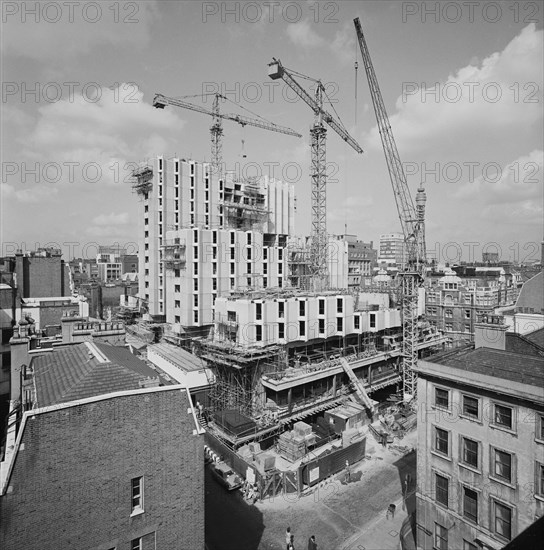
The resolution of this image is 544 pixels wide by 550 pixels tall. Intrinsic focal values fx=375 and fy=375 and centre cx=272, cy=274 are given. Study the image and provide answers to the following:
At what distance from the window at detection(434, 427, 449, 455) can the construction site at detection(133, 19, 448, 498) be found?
10.4m

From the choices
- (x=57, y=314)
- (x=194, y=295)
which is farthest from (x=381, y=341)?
(x=57, y=314)

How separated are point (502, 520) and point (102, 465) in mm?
19971

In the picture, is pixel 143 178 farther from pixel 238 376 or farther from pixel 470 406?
pixel 470 406

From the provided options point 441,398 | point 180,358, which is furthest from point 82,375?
point 180,358

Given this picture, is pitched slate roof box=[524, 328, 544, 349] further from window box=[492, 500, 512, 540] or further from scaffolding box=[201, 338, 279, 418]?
scaffolding box=[201, 338, 279, 418]

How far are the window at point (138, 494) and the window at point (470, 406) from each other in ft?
57.1

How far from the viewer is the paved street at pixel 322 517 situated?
76.0 feet

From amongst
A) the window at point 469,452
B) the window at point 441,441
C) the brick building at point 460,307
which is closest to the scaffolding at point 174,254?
the window at point 441,441

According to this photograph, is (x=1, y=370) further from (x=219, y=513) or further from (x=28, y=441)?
(x=28, y=441)

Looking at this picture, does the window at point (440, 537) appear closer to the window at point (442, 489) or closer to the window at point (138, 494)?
the window at point (442, 489)

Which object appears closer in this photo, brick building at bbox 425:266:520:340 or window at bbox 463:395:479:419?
window at bbox 463:395:479:419

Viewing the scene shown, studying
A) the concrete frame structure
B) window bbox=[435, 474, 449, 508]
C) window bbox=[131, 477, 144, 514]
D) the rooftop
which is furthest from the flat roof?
the rooftop

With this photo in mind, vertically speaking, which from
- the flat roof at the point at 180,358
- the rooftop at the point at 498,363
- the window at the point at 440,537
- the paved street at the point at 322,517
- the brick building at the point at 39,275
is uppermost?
the brick building at the point at 39,275

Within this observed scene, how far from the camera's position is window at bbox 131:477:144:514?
49.8ft
